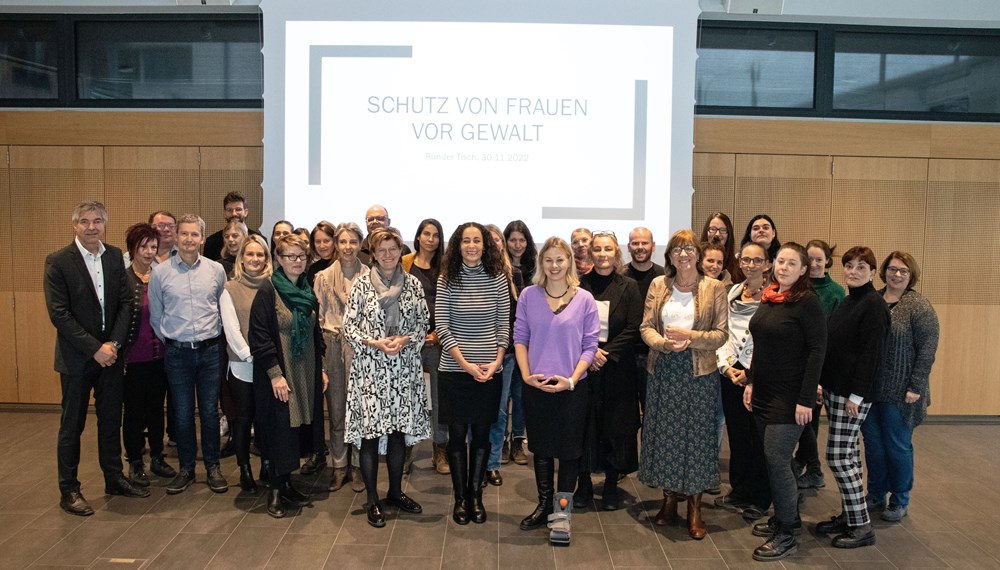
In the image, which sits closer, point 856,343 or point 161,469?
point 856,343

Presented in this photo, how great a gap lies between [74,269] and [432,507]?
94.3 inches

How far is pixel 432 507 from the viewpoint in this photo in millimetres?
3898

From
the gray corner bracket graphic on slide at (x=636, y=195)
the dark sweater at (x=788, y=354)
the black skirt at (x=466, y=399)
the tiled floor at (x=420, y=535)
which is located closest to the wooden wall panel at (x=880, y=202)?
the gray corner bracket graphic on slide at (x=636, y=195)

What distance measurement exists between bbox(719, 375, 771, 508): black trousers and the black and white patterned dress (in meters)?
1.76

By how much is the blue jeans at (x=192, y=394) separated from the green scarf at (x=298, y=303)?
2.00ft

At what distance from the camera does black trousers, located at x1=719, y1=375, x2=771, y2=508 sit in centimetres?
381

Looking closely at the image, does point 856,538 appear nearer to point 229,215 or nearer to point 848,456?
point 848,456

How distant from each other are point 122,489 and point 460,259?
2452 mm

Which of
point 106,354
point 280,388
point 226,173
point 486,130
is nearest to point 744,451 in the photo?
point 280,388

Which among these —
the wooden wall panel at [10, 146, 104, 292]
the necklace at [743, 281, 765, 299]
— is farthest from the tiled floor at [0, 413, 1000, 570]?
the wooden wall panel at [10, 146, 104, 292]

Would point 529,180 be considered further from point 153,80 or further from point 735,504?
point 153,80

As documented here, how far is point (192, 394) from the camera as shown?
4.03m

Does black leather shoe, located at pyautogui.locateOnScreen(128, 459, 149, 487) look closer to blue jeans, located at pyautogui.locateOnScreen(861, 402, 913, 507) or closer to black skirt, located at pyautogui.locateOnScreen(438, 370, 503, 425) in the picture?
black skirt, located at pyautogui.locateOnScreen(438, 370, 503, 425)

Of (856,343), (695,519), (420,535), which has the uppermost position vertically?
(856,343)
